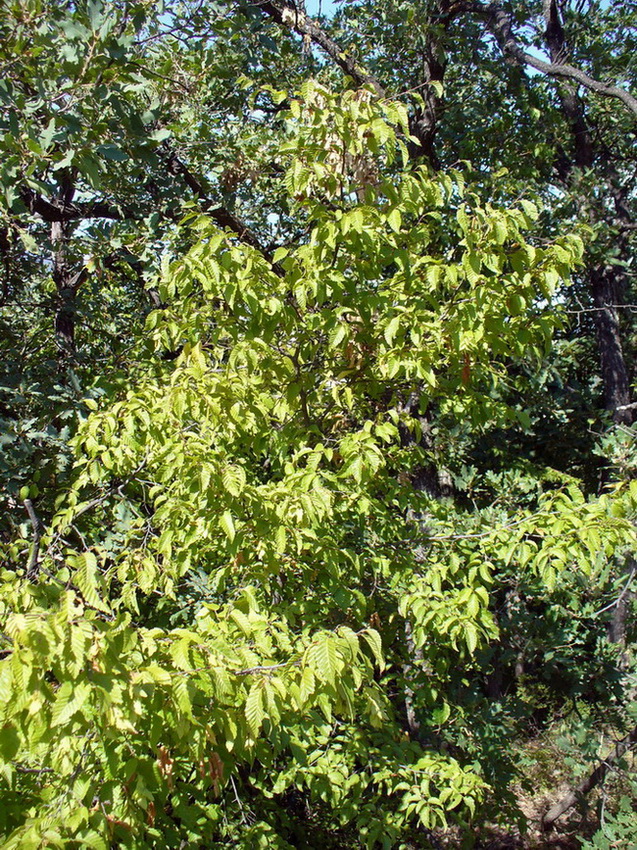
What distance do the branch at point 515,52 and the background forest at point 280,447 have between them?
0.04 meters

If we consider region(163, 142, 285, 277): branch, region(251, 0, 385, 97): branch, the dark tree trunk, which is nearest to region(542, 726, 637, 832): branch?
the dark tree trunk

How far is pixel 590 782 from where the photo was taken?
5578 millimetres

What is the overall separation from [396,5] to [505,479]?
14.7 ft

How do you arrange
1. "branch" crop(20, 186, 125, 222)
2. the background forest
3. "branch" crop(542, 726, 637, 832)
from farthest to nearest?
1. "branch" crop(542, 726, 637, 832)
2. "branch" crop(20, 186, 125, 222)
3. the background forest

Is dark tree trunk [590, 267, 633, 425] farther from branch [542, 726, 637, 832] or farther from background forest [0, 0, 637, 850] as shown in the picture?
branch [542, 726, 637, 832]

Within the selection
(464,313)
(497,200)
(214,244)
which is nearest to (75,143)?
(214,244)

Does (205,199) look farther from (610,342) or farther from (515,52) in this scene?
(610,342)

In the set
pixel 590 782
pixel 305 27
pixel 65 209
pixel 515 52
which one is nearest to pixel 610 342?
pixel 515 52

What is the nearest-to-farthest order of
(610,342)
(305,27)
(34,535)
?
(34,535) < (305,27) < (610,342)

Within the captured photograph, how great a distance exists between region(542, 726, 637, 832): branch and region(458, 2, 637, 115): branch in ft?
18.3

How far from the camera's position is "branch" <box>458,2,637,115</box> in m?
6.19

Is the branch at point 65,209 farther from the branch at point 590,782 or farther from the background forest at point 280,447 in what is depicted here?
the branch at point 590,782

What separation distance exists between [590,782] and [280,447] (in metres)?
4.69

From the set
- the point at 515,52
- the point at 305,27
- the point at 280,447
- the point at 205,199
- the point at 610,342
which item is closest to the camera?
the point at 280,447
